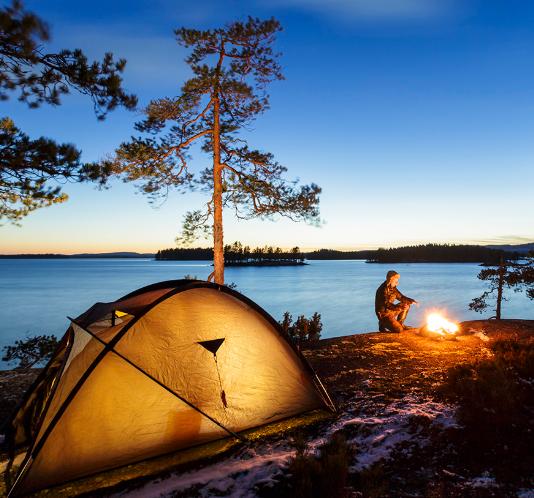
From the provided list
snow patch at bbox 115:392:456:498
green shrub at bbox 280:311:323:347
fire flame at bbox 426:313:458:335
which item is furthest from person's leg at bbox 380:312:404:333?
snow patch at bbox 115:392:456:498

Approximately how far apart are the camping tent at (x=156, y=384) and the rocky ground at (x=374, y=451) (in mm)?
431

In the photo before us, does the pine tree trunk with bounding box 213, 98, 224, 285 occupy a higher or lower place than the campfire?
higher

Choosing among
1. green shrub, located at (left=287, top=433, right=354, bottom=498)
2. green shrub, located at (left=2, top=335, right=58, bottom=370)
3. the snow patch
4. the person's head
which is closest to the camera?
green shrub, located at (left=287, top=433, right=354, bottom=498)

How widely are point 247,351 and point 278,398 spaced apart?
0.78m

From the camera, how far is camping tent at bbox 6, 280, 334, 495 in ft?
13.9

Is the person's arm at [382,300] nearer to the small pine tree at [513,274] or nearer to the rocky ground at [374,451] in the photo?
the rocky ground at [374,451]

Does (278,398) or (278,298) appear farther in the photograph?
(278,298)

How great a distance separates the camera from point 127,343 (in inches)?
184

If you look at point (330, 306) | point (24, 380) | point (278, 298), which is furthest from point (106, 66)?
point (278, 298)

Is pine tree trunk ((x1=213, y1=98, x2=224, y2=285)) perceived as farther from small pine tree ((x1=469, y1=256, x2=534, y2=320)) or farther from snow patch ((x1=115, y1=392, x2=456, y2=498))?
small pine tree ((x1=469, y1=256, x2=534, y2=320))

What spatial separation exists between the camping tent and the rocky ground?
431 millimetres

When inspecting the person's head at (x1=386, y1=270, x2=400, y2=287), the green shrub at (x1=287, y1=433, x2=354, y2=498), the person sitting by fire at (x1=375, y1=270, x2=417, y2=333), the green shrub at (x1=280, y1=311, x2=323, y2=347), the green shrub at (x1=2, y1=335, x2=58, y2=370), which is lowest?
the green shrub at (x1=2, y1=335, x2=58, y2=370)

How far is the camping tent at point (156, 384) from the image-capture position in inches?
166

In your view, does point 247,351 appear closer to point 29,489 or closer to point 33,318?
point 29,489
